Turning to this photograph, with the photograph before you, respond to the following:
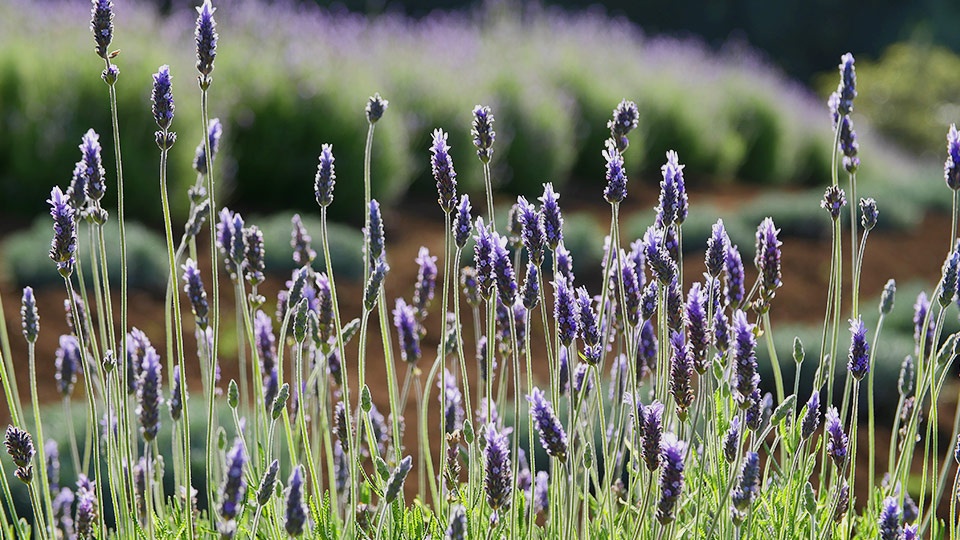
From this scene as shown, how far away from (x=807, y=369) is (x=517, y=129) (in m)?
4.67

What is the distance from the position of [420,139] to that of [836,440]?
7.18 meters

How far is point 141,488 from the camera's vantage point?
252cm

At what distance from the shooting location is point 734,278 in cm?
203

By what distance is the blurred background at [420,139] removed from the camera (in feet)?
22.4

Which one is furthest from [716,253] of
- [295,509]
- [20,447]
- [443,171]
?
[20,447]

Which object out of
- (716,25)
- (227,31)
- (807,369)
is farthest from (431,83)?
(716,25)

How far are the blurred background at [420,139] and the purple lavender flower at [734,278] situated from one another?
3.12 m

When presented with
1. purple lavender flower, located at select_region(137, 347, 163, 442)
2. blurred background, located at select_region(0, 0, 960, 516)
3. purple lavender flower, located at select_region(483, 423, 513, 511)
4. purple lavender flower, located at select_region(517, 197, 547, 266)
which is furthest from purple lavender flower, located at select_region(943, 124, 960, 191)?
blurred background, located at select_region(0, 0, 960, 516)

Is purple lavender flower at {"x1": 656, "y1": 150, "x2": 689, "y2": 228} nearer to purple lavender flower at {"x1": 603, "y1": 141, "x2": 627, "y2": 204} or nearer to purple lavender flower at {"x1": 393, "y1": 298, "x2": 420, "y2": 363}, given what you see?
purple lavender flower at {"x1": 603, "y1": 141, "x2": 627, "y2": 204}

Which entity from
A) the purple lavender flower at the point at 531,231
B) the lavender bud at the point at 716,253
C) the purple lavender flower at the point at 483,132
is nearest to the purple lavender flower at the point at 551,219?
the purple lavender flower at the point at 531,231

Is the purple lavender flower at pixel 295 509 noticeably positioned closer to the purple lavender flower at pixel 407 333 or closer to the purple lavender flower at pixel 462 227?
the purple lavender flower at pixel 462 227

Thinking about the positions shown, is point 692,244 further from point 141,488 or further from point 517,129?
point 141,488

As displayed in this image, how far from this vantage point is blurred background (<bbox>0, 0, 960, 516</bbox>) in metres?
6.82

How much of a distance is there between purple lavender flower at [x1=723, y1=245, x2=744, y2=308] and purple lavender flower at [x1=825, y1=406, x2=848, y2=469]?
0.25 m
